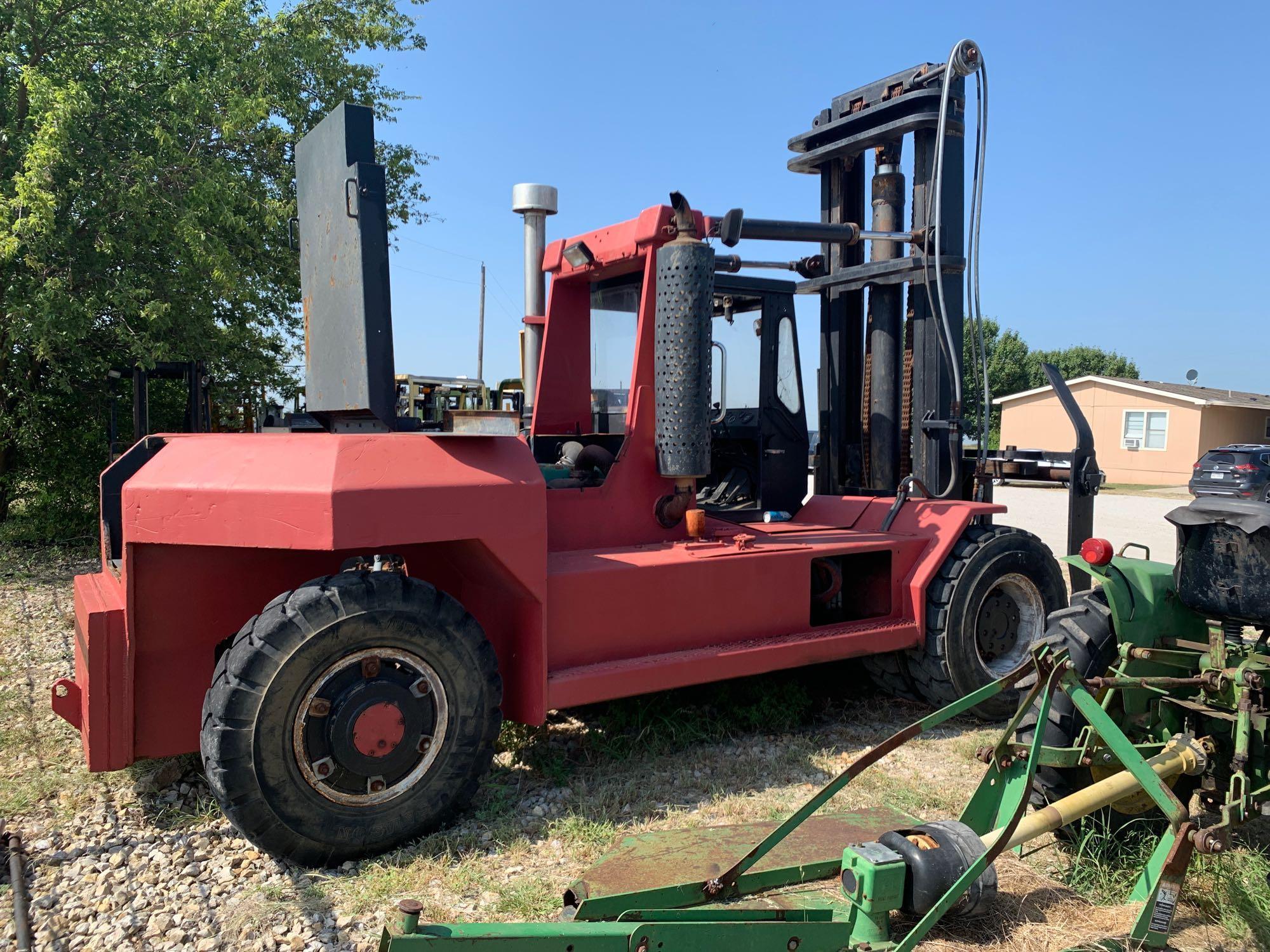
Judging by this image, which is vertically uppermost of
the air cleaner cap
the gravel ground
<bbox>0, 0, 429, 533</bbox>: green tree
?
<bbox>0, 0, 429, 533</bbox>: green tree

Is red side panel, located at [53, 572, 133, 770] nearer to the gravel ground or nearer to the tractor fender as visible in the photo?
the gravel ground

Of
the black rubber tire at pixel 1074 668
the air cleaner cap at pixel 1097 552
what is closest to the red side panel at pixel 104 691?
the black rubber tire at pixel 1074 668

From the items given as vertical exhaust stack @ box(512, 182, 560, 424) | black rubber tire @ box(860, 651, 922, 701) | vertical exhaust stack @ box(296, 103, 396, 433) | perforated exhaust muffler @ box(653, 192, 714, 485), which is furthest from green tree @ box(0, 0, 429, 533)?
black rubber tire @ box(860, 651, 922, 701)

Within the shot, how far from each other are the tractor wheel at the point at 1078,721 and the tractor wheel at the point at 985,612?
1455 mm

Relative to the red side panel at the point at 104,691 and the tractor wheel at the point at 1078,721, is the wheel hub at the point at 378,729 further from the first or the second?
the tractor wheel at the point at 1078,721

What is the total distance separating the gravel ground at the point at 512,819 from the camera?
10.4ft

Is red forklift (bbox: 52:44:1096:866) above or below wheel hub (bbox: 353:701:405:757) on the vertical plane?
above

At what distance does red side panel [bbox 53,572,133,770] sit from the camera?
141 inches

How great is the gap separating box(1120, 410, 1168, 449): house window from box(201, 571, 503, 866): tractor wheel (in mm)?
32234

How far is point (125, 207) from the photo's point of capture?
33.9ft

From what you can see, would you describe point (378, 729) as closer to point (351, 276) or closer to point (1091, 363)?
point (351, 276)

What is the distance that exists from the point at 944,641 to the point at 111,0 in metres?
11.3

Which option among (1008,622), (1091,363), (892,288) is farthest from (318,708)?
(1091,363)

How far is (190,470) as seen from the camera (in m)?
3.70
